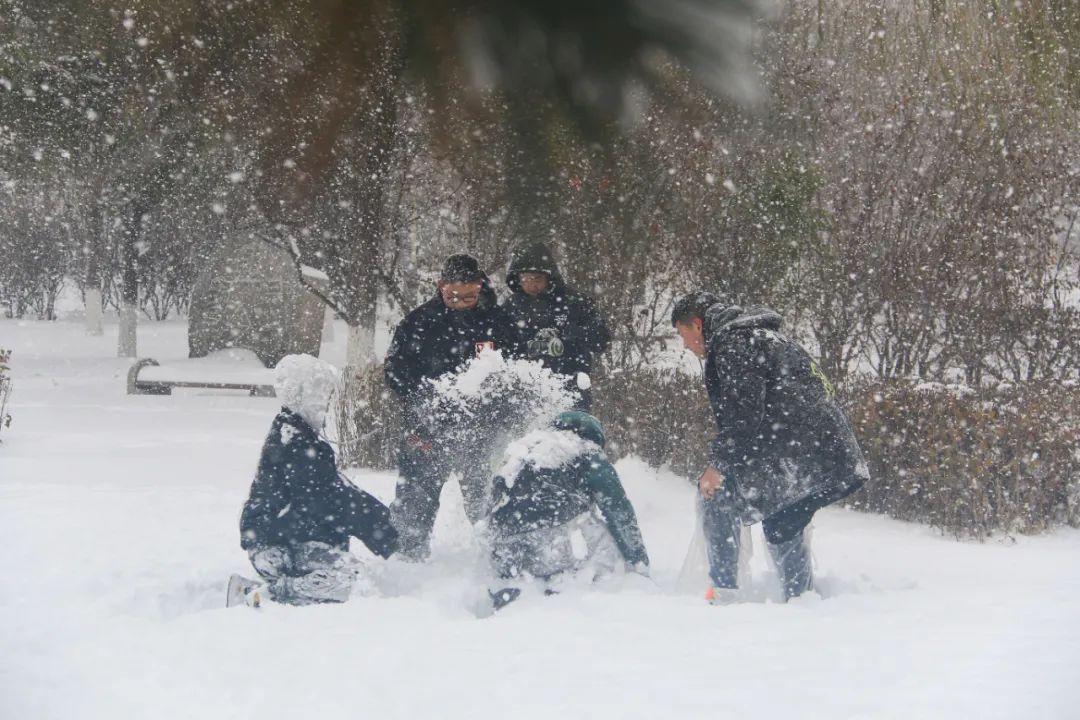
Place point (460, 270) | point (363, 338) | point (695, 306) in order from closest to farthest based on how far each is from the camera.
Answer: point (695, 306)
point (460, 270)
point (363, 338)

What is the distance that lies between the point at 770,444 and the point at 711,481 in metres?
0.29

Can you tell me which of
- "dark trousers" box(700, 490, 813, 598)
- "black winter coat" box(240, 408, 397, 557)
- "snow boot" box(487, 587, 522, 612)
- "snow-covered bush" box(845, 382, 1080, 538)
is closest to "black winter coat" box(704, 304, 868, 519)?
"dark trousers" box(700, 490, 813, 598)

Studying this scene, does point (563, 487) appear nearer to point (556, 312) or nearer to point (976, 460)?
point (556, 312)

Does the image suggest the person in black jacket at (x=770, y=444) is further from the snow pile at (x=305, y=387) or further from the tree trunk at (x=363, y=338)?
the tree trunk at (x=363, y=338)

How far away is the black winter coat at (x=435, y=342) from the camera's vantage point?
496 centimetres

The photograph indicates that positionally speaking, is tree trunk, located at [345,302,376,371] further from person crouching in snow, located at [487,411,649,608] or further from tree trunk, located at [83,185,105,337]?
tree trunk, located at [83,185,105,337]

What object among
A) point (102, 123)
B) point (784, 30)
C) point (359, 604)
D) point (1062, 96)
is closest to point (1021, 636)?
point (359, 604)

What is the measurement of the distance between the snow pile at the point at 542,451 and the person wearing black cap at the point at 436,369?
0.56 metres

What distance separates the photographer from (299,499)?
3838 mm

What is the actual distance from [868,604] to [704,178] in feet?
19.7

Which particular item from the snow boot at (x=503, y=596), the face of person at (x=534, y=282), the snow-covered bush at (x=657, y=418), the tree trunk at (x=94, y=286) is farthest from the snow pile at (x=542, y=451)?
the tree trunk at (x=94, y=286)

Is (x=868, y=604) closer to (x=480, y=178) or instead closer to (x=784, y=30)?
(x=480, y=178)

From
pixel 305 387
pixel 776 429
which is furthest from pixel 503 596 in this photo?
pixel 776 429

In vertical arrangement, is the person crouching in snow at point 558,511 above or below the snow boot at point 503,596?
above
